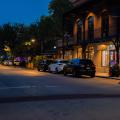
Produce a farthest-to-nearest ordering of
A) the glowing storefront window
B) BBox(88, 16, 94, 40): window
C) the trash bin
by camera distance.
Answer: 1. BBox(88, 16, 94, 40): window
2. the glowing storefront window
3. the trash bin

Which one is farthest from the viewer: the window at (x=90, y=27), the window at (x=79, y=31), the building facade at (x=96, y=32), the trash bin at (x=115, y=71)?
the window at (x=79, y=31)

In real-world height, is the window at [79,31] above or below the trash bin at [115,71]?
above

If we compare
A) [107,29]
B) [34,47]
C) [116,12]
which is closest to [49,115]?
[116,12]

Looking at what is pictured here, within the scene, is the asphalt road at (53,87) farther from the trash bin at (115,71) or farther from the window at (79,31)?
the window at (79,31)

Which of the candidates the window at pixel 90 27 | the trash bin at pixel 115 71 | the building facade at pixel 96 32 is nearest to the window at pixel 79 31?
the building facade at pixel 96 32

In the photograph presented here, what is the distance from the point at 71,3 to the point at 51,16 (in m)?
4.15

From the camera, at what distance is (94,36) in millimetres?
54344

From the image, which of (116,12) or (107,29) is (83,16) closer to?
(107,29)

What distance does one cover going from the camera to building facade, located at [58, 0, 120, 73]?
48469 millimetres

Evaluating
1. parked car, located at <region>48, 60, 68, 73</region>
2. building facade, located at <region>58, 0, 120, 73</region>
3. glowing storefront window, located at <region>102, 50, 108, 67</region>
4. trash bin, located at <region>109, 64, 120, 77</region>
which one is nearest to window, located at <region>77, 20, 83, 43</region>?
building facade, located at <region>58, 0, 120, 73</region>

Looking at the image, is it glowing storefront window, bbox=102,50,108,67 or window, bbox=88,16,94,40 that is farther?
window, bbox=88,16,94,40

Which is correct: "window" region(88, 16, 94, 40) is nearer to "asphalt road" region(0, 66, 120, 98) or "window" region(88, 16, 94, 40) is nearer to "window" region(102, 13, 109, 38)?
"window" region(102, 13, 109, 38)

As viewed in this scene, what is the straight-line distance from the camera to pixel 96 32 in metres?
53.6

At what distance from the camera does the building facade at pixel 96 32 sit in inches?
1908
